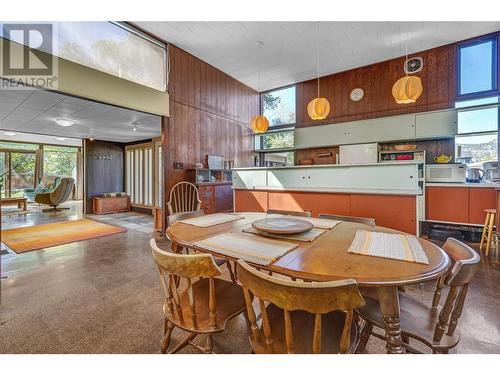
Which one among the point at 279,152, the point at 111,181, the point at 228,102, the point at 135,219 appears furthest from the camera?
the point at 111,181

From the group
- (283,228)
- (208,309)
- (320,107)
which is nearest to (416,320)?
(283,228)

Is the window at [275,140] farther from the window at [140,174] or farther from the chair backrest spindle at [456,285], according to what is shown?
the chair backrest spindle at [456,285]

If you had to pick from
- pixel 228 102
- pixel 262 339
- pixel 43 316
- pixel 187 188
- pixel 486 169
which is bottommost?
pixel 43 316

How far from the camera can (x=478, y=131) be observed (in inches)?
164

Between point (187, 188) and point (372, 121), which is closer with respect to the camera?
point (187, 188)

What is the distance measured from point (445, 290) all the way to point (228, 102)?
5278 mm

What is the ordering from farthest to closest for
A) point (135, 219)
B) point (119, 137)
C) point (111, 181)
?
point (111, 181) → point (119, 137) → point (135, 219)

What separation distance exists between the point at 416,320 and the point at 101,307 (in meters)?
2.31

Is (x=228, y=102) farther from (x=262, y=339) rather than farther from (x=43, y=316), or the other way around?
(x=262, y=339)

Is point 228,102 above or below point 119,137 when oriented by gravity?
above

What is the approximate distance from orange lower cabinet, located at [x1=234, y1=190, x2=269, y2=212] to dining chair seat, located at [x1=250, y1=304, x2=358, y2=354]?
106 inches

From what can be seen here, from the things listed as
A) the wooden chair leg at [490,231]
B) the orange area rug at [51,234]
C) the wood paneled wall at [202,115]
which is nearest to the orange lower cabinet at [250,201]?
the wood paneled wall at [202,115]
